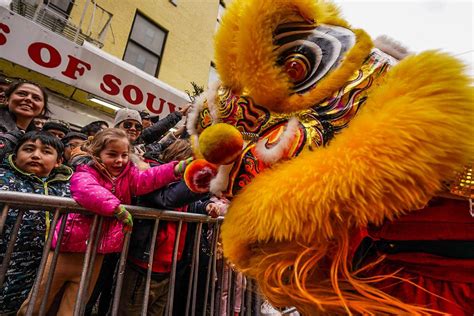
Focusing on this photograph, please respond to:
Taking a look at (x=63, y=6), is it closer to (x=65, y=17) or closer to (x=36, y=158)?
(x=65, y=17)

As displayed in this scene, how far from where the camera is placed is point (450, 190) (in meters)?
0.59

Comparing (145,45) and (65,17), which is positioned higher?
(145,45)

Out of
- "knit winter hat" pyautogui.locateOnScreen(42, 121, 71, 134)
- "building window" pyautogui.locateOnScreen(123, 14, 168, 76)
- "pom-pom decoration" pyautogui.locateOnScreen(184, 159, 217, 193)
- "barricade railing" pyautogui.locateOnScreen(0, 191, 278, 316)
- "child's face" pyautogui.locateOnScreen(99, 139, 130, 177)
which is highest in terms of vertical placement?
"building window" pyautogui.locateOnScreen(123, 14, 168, 76)

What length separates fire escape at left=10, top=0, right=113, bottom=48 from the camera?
452 centimetres

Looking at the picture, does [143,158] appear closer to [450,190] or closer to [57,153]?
[57,153]

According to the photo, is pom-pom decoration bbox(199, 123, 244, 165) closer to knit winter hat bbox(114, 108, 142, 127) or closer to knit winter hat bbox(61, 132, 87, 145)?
knit winter hat bbox(114, 108, 142, 127)

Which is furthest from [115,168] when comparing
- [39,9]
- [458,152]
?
[39,9]

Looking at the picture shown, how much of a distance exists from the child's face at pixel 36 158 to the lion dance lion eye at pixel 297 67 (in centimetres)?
176

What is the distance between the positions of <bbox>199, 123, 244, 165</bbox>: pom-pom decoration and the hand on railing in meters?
1.13

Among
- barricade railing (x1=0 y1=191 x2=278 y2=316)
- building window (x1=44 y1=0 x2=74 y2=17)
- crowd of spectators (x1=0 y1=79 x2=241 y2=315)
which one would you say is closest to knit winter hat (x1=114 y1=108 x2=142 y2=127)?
crowd of spectators (x1=0 y1=79 x2=241 y2=315)

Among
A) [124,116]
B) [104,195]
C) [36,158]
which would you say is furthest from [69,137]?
[104,195]

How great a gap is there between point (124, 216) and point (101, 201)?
0.50 ft

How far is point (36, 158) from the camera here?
1811 millimetres

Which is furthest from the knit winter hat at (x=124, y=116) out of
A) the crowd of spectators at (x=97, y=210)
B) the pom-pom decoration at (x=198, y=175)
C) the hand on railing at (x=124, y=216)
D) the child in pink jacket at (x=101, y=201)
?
the pom-pom decoration at (x=198, y=175)
